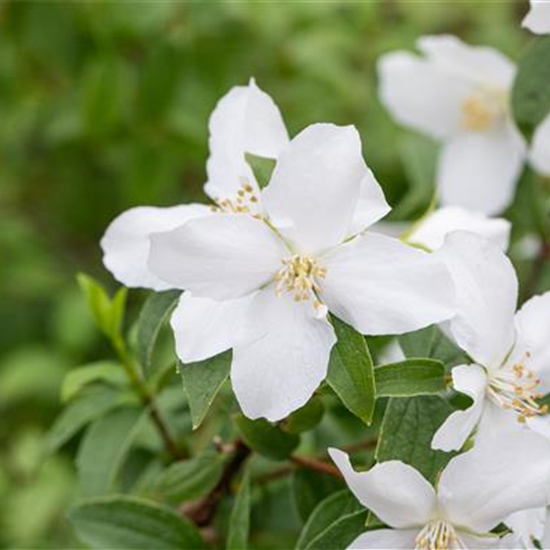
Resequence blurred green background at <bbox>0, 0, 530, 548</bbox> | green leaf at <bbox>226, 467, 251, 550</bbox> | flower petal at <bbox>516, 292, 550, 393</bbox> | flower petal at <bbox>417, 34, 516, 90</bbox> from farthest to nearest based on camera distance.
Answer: blurred green background at <bbox>0, 0, 530, 548</bbox> → flower petal at <bbox>417, 34, 516, 90</bbox> → green leaf at <bbox>226, 467, 251, 550</bbox> → flower petal at <bbox>516, 292, 550, 393</bbox>

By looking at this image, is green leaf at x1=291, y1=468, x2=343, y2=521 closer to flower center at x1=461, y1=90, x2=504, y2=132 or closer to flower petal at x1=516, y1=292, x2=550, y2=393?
flower petal at x1=516, y1=292, x2=550, y2=393

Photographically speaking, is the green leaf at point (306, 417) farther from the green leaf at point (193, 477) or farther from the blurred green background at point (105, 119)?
the blurred green background at point (105, 119)

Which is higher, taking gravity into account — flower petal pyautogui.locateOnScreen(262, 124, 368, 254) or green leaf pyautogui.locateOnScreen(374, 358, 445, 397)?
flower petal pyautogui.locateOnScreen(262, 124, 368, 254)

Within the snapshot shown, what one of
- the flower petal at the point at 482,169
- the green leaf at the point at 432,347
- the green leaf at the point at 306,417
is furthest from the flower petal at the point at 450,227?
the flower petal at the point at 482,169

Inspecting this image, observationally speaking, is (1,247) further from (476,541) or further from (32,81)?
(476,541)

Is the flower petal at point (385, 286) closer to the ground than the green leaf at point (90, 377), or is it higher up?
higher up

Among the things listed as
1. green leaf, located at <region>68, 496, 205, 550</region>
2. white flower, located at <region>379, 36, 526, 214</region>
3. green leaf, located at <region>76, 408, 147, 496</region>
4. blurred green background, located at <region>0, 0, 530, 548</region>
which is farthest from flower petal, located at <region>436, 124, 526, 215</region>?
green leaf, located at <region>68, 496, 205, 550</region>
